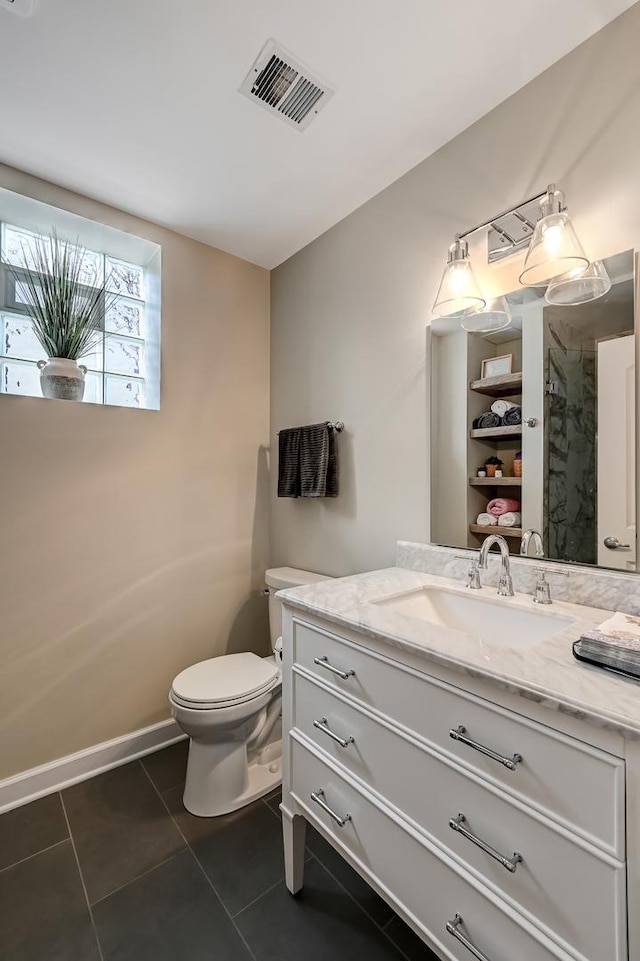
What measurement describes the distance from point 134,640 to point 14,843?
74cm

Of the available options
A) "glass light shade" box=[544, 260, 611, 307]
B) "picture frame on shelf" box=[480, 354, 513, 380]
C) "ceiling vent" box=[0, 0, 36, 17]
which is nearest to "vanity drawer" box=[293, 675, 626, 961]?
"picture frame on shelf" box=[480, 354, 513, 380]

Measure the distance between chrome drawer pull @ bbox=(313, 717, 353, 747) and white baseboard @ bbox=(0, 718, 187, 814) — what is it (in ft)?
4.10

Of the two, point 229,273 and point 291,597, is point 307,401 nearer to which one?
point 229,273

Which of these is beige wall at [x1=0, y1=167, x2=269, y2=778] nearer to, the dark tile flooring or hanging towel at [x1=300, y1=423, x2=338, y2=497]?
the dark tile flooring

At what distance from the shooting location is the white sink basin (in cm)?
108

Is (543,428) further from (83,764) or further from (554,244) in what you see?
(83,764)

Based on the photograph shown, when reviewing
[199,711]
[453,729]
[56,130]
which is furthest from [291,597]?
[56,130]

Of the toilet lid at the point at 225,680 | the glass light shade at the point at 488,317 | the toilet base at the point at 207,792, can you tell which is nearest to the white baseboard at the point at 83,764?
the toilet base at the point at 207,792

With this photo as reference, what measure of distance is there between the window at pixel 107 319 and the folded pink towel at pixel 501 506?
1.59 metres

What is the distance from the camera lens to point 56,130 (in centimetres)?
148

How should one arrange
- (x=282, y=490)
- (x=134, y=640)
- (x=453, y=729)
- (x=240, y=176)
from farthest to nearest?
(x=282, y=490)
(x=134, y=640)
(x=240, y=176)
(x=453, y=729)

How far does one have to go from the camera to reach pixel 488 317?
1.38 m

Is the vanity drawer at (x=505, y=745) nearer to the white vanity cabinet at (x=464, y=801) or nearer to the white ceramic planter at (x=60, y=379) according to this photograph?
the white vanity cabinet at (x=464, y=801)

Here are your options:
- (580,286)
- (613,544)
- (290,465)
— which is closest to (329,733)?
(613,544)
